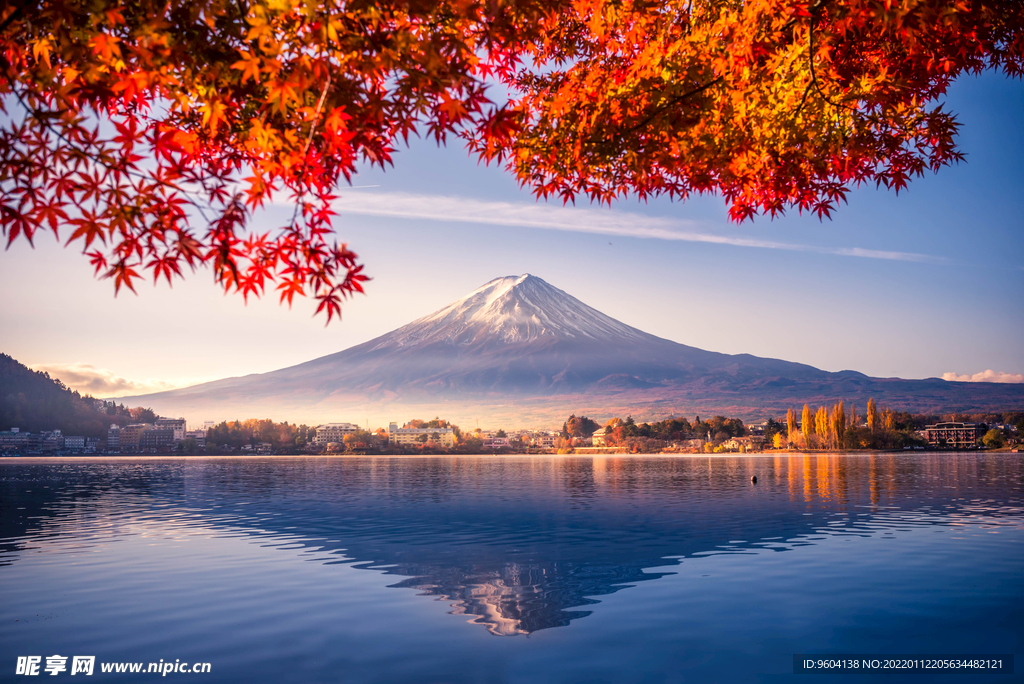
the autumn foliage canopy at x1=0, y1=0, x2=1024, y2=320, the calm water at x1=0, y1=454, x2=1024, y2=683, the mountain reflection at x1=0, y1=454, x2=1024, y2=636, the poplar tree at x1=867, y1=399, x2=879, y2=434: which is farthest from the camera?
the poplar tree at x1=867, y1=399, x2=879, y2=434

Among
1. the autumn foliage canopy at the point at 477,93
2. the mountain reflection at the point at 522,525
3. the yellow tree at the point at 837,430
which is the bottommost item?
the yellow tree at the point at 837,430

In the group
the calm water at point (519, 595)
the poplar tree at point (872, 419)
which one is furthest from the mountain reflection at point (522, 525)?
the poplar tree at point (872, 419)

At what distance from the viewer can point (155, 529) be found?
23.5m

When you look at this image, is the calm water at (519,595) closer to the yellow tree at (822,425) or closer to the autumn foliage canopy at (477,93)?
the autumn foliage canopy at (477,93)

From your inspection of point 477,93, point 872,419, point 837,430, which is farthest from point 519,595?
point 872,419

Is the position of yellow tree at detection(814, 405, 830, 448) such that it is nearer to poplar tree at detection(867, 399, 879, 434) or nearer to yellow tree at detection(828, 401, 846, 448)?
yellow tree at detection(828, 401, 846, 448)

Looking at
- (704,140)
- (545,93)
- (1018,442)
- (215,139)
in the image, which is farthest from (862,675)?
(1018,442)

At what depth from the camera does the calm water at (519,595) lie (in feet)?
28.5

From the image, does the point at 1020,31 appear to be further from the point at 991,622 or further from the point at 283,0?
the point at 991,622

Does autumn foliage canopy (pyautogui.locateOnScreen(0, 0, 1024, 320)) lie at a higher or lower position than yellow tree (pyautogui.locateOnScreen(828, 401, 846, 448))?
higher

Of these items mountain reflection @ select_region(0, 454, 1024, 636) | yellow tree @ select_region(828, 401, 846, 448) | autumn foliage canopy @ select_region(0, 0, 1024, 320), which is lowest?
yellow tree @ select_region(828, 401, 846, 448)

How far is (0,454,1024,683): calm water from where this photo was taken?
8680mm

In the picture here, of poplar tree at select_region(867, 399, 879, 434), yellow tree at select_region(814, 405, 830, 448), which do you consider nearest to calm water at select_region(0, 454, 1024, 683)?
yellow tree at select_region(814, 405, 830, 448)

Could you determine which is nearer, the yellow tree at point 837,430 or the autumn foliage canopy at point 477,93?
the autumn foliage canopy at point 477,93
